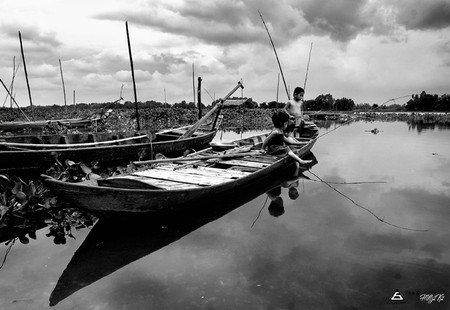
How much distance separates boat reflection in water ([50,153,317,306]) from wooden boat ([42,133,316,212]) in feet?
1.09

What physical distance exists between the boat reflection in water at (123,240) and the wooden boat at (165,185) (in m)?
0.33

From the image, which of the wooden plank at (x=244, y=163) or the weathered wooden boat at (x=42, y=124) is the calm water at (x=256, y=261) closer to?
the wooden plank at (x=244, y=163)

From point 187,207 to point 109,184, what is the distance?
3.95 feet

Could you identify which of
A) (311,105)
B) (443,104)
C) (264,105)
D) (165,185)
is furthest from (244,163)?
(443,104)

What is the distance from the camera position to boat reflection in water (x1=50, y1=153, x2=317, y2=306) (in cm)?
361

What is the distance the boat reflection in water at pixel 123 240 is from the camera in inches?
142

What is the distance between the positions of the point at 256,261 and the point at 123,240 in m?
1.91

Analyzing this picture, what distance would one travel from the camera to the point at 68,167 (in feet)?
21.3

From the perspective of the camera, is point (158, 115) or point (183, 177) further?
point (158, 115)

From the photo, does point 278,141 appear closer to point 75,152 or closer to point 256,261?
point 256,261

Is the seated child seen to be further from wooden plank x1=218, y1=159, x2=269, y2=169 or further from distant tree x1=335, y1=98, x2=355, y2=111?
distant tree x1=335, y1=98, x2=355, y2=111

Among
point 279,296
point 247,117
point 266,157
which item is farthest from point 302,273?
point 247,117

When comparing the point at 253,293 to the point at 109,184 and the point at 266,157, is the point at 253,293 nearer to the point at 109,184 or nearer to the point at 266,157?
the point at 109,184

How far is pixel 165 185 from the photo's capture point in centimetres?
480
